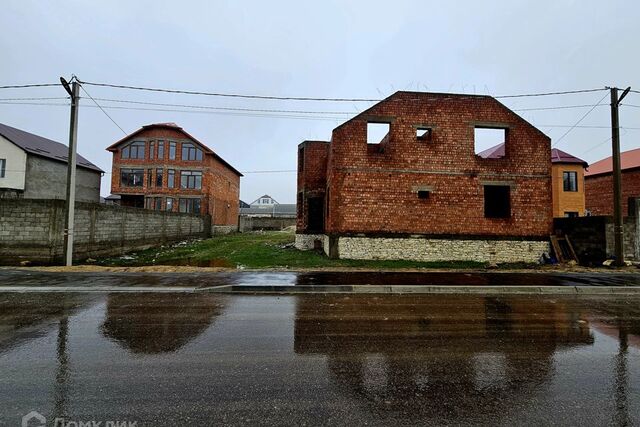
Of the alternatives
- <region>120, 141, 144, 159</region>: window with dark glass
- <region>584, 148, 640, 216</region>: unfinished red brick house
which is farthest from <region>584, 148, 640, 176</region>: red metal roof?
<region>120, 141, 144, 159</region>: window with dark glass

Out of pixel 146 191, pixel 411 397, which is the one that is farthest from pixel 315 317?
pixel 146 191

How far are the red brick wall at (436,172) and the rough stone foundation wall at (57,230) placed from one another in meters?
11.0

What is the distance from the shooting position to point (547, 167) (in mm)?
16484

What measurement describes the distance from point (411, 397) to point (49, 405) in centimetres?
345

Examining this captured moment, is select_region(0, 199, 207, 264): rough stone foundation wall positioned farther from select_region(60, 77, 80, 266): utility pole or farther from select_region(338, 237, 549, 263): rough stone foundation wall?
select_region(338, 237, 549, 263): rough stone foundation wall

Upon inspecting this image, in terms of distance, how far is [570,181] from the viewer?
92.2 feet

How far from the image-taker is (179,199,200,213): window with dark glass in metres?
36.5

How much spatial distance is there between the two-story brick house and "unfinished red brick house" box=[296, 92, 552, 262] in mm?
24865

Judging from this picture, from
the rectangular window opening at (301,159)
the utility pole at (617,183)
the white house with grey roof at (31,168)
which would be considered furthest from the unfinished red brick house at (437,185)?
the white house with grey roof at (31,168)

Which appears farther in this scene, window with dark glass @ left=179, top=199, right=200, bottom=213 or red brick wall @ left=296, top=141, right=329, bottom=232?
window with dark glass @ left=179, top=199, right=200, bottom=213

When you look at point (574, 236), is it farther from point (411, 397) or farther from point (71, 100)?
point (71, 100)

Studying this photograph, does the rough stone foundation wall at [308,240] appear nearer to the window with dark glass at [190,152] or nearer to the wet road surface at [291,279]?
the wet road surface at [291,279]

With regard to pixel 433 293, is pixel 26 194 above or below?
above

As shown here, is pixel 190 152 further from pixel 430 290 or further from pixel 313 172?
pixel 430 290
